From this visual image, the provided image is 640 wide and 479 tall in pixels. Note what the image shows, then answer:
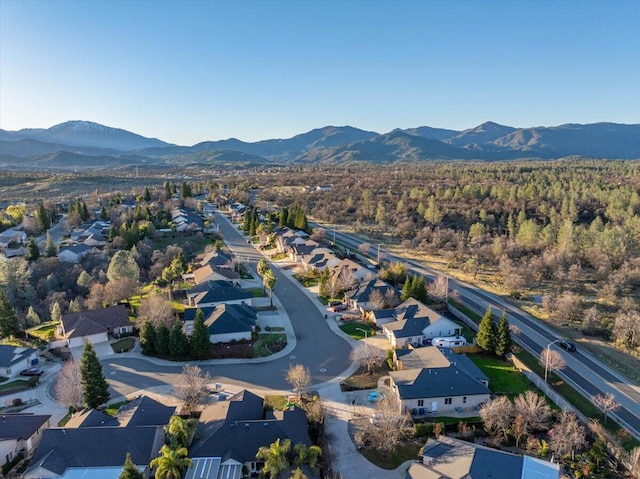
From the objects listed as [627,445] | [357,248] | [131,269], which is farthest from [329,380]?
[357,248]

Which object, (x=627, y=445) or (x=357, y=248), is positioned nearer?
(x=627, y=445)

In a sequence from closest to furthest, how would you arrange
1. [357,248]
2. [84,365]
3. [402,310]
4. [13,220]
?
[84,365] < [402,310] < [357,248] < [13,220]

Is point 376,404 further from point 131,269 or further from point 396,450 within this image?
point 131,269

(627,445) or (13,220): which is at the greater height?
(13,220)

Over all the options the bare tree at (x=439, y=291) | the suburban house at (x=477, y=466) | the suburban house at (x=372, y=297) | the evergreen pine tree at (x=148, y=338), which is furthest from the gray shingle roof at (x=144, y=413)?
the bare tree at (x=439, y=291)

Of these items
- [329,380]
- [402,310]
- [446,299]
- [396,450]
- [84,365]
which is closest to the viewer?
[396,450]

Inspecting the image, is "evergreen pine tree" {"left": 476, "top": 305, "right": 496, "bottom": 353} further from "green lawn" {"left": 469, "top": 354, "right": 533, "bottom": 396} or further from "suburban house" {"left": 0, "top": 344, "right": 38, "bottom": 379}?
"suburban house" {"left": 0, "top": 344, "right": 38, "bottom": 379}

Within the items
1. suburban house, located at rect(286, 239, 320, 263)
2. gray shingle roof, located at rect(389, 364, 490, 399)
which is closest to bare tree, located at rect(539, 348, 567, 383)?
gray shingle roof, located at rect(389, 364, 490, 399)
